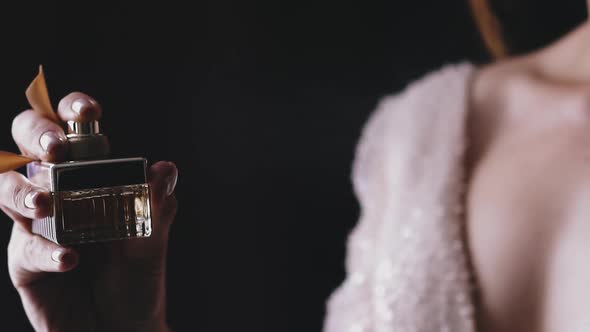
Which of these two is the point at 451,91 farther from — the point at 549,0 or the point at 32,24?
the point at 32,24

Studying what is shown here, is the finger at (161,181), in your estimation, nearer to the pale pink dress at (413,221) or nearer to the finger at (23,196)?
the finger at (23,196)

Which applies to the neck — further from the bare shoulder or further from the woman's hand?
the woman's hand

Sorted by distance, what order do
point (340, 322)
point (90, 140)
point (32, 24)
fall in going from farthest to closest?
point (340, 322) → point (32, 24) → point (90, 140)

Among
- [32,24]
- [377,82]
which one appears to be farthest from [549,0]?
[32,24]

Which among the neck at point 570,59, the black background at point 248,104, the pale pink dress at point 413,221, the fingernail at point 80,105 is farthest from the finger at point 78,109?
the neck at point 570,59

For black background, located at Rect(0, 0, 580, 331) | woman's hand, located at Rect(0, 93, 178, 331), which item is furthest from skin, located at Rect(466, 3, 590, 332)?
woman's hand, located at Rect(0, 93, 178, 331)

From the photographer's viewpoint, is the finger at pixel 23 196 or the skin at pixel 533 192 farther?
the skin at pixel 533 192

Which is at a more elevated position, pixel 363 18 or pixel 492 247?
pixel 363 18
